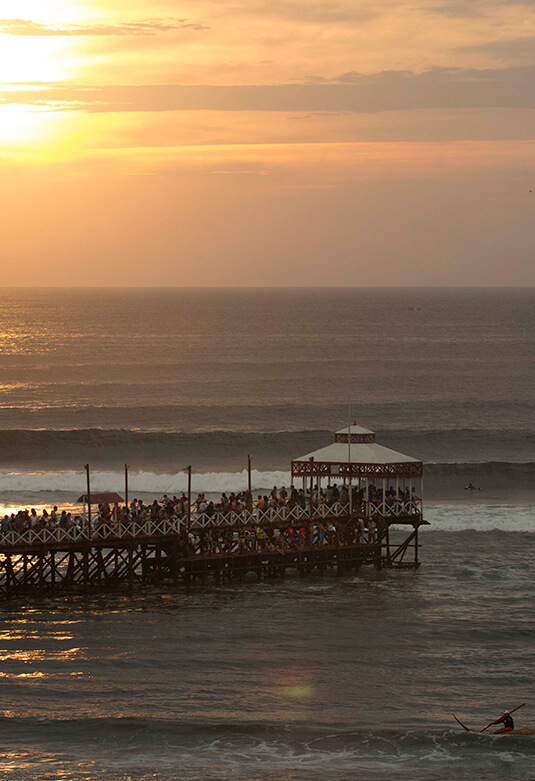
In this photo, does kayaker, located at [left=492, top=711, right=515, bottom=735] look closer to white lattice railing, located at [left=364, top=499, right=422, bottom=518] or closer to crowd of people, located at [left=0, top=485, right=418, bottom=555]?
crowd of people, located at [left=0, top=485, right=418, bottom=555]

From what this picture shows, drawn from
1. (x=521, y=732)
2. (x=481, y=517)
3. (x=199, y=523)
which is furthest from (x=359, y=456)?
(x=521, y=732)

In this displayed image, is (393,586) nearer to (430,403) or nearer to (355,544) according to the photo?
(355,544)

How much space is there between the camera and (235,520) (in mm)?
37312

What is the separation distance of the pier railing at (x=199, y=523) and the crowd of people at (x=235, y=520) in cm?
3

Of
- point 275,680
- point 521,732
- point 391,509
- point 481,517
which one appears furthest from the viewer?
point 481,517

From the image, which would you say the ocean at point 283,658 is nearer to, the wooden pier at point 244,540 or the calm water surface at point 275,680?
the calm water surface at point 275,680

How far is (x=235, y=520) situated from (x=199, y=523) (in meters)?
1.24

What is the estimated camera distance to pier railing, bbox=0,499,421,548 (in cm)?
3381

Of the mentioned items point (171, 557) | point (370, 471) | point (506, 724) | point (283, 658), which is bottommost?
A: point (506, 724)

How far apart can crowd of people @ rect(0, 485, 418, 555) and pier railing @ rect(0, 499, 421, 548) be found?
31 millimetres

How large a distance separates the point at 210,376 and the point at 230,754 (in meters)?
91.1

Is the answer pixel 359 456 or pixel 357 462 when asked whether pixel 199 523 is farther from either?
pixel 359 456

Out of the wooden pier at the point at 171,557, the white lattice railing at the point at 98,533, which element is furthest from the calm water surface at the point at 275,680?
the white lattice railing at the point at 98,533

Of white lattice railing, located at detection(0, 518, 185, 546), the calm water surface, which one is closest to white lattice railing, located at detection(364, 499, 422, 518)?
the calm water surface
